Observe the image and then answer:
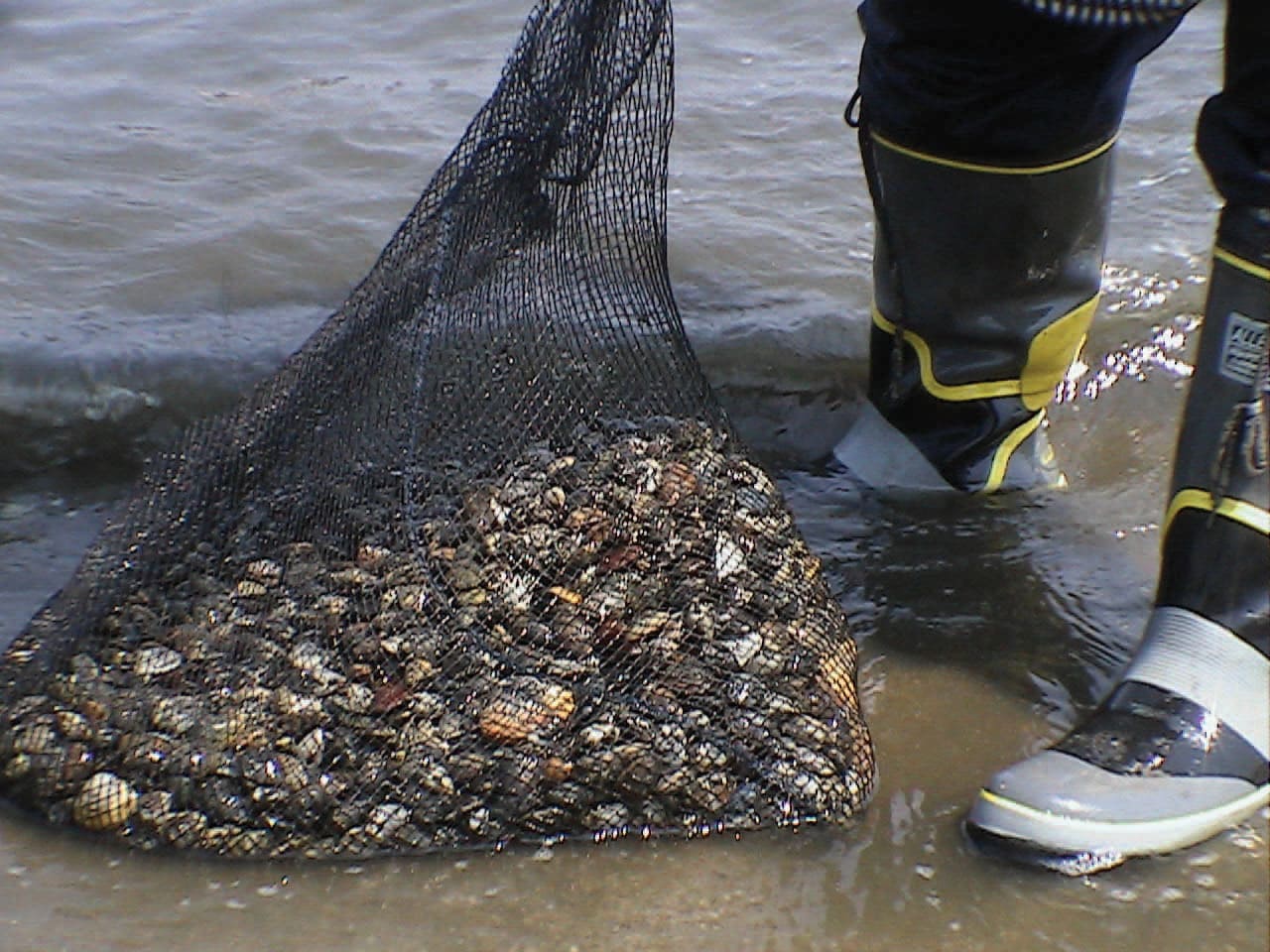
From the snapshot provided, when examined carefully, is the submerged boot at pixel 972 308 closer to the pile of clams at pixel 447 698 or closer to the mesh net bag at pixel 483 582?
the mesh net bag at pixel 483 582

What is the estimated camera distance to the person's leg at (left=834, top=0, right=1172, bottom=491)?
1968 mm

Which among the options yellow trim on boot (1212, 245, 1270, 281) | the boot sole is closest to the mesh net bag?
the boot sole

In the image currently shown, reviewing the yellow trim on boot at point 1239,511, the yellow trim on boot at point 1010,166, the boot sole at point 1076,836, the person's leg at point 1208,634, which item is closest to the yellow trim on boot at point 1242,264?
the person's leg at point 1208,634

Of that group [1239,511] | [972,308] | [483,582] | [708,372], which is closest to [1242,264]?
[1239,511]

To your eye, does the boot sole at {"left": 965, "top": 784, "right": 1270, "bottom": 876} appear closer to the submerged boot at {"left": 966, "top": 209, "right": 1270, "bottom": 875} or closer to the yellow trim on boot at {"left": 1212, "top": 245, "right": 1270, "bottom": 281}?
the submerged boot at {"left": 966, "top": 209, "right": 1270, "bottom": 875}

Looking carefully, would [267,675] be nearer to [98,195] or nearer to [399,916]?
[399,916]

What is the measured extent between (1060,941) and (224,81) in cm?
312

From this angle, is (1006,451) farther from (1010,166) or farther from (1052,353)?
(1010,166)

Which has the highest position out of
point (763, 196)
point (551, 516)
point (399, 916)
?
point (763, 196)

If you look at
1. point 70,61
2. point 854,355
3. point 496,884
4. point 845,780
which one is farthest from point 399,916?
point 70,61

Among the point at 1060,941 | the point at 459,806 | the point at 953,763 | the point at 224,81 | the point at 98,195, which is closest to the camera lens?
the point at 1060,941

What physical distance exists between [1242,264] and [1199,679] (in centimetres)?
48

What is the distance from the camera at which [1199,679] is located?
174 centimetres

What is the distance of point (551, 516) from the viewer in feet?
6.33
